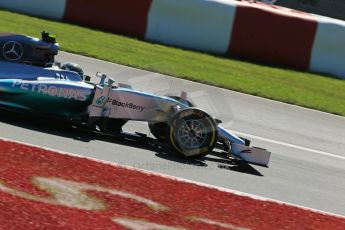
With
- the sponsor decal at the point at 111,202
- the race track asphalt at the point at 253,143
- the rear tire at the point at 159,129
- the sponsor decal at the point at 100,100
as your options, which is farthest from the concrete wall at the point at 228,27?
the sponsor decal at the point at 111,202

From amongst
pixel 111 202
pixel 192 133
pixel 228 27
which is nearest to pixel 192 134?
pixel 192 133

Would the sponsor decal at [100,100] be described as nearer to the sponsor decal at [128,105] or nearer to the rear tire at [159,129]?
the sponsor decal at [128,105]

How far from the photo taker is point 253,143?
32.4ft

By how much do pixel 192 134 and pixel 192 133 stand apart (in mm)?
15

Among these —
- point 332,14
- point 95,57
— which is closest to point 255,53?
point 95,57

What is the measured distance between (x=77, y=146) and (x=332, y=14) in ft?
73.7

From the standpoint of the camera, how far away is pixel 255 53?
→ 53.2ft

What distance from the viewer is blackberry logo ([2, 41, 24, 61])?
8.23 m

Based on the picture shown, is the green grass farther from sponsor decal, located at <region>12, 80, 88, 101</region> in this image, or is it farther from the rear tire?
sponsor decal, located at <region>12, 80, 88, 101</region>

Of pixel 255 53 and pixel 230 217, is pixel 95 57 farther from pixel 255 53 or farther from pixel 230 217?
pixel 230 217

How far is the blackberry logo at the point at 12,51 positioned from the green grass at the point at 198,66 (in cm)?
521

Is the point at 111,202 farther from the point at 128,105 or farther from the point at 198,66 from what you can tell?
the point at 198,66

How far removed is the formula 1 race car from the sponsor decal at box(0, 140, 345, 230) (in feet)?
3.18

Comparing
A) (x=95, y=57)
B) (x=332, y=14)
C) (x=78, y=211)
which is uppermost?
(x=332, y=14)
